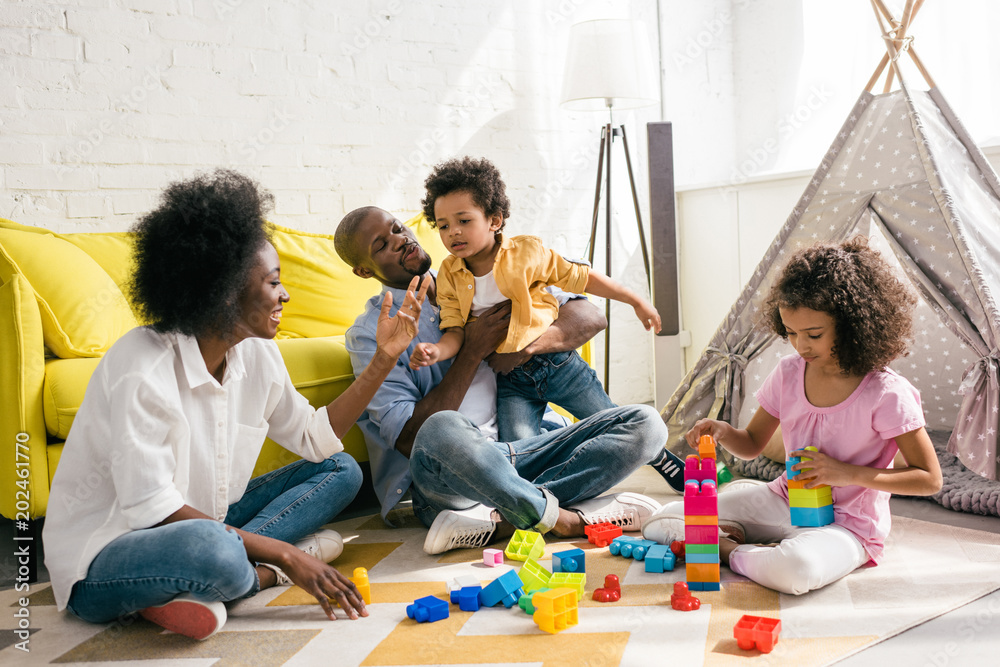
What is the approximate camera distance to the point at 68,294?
6.72 feet

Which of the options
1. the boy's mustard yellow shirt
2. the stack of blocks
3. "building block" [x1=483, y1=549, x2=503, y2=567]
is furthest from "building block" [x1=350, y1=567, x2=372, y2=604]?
the stack of blocks

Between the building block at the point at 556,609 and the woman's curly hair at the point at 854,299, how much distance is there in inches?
27.9

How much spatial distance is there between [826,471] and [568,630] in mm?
572

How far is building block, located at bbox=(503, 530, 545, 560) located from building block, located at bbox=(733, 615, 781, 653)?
0.52 m

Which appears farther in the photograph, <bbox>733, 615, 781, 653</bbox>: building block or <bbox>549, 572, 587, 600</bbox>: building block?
<bbox>549, 572, 587, 600</bbox>: building block

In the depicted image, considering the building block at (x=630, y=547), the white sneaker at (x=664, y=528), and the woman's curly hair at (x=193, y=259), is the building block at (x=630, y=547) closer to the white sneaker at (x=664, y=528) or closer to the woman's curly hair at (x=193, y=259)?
the white sneaker at (x=664, y=528)

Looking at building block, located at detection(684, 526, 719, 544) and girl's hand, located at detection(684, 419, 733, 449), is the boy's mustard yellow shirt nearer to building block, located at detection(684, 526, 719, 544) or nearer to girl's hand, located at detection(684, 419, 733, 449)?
girl's hand, located at detection(684, 419, 733, 449)

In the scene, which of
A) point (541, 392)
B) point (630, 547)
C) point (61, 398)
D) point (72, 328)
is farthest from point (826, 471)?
point (72, 328)

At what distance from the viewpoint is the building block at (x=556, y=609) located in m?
1.40

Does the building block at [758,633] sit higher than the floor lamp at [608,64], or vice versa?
the floor lamp at [608,64]

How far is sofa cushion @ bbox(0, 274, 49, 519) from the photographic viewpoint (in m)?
1.78

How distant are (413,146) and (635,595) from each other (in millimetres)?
2077

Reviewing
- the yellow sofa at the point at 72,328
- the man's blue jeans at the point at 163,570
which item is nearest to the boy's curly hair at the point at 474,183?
the yellow sofa at the point at 72,328

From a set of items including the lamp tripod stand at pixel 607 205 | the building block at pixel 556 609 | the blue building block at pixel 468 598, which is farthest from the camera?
the lamp tripod stand at pixel 607 205
